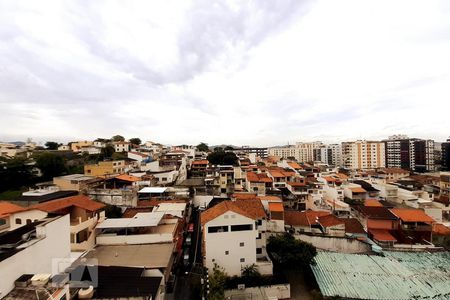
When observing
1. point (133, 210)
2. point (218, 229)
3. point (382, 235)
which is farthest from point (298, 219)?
point (133, 210)

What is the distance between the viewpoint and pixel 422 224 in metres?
23.3

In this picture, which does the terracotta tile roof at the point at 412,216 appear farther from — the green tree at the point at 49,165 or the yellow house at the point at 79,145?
the yellow house at the point at 79,145

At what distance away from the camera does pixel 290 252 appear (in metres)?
16.5

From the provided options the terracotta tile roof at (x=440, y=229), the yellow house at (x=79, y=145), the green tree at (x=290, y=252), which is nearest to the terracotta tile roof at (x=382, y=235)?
the terracotta tile roof at (x=440, y=229)

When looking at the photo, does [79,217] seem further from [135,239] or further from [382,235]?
[382,235]

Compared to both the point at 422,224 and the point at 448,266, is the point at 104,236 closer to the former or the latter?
the point at 448,266

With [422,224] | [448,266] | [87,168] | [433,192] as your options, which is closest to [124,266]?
[448,266]

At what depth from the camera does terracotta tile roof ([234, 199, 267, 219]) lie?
718 inches

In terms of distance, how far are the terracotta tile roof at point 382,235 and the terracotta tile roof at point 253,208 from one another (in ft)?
40.1

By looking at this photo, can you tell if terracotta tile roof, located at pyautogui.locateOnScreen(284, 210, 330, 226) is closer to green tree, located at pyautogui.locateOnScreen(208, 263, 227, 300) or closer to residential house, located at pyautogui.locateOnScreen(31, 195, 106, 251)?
green tree, located at pyautogui.locateOnScreen(208, 263, 227, 300)

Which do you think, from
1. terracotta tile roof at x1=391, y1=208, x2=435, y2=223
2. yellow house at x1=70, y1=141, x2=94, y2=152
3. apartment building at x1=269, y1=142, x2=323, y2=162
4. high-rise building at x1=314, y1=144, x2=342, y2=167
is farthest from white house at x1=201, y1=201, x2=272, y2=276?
apartment building at x1=269, y1=142, x2=323, y2=162

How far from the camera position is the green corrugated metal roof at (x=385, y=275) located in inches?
539

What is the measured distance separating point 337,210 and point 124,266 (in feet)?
82.4

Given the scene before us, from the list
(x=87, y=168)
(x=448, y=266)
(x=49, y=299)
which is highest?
(x=87, y=168)
